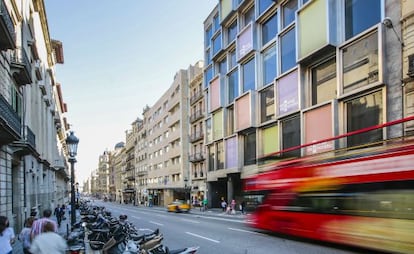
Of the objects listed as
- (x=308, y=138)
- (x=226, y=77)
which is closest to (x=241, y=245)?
(x=308, y=138)

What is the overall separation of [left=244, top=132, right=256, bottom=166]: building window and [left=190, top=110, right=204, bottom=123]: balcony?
1657 centimetres

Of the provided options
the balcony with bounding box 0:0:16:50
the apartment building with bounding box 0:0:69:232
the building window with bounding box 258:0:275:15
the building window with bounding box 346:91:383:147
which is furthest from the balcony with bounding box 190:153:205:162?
the balcony with bounding box 0:0:16:50

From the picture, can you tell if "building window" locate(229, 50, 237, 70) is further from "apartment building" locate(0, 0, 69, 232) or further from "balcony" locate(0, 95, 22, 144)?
"balcony" locate(0, 95, 22, 144)

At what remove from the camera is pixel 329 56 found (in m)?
24.1

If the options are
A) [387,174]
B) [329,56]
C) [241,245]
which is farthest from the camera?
[329,56]

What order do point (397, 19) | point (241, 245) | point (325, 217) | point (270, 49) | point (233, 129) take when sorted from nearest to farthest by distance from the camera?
1. point (325, 217)
2. point (241, 245)
3. point (397, 19)
4. point (270, 49)
5. point (233, 129)

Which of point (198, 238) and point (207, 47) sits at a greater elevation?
point (207, 47)

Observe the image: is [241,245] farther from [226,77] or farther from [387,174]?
[226,77]

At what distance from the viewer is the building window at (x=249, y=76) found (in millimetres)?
34619

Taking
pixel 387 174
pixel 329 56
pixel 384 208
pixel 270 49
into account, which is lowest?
pixel 384 208

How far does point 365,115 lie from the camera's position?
20.6 metres

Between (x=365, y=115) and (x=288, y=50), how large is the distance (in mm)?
10155

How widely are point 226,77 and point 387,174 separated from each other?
Answer: 32.7m

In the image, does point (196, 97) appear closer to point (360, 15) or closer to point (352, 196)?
point (360, 15)
